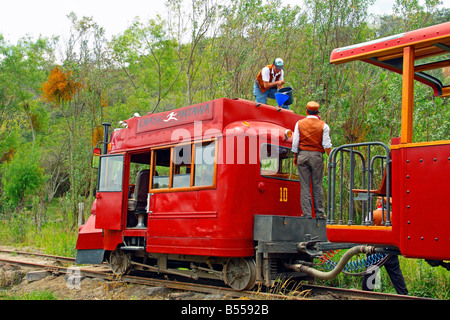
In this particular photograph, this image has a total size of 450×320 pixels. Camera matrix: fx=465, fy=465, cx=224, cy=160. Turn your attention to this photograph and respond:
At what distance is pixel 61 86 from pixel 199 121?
1383 cm

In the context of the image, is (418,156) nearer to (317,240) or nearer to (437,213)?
(437,213)

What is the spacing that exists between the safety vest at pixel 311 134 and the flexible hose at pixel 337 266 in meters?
1.77

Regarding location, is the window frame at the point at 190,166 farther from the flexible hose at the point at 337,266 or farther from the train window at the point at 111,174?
the flexible hose at the point at 337,266

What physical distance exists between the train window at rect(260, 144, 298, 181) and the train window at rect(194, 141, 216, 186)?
0.84 m

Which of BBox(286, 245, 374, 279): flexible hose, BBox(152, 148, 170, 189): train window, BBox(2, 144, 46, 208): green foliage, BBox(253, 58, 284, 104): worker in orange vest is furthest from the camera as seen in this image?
BBox(2, 144, 46, 208): green foliage

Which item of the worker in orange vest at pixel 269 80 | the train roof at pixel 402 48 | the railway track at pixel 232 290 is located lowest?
the railway track at pixel 232 290

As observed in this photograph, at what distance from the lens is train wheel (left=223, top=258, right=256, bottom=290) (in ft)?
23.7

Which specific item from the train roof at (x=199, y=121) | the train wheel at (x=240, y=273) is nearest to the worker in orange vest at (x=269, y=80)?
the train roof at (x=199, y=121)

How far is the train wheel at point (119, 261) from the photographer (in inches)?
375

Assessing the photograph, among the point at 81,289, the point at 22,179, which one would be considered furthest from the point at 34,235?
the point at 81,289

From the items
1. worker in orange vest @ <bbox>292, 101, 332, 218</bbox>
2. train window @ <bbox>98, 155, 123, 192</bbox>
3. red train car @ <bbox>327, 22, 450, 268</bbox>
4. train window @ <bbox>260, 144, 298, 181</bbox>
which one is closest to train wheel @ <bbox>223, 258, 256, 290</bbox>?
worker in orange vest @ <bbox>292, 101, 332, 218</bbox>

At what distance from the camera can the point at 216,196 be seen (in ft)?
24.1

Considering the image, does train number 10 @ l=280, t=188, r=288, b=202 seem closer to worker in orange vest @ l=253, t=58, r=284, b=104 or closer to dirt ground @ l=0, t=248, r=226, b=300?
dirt ground @ l=0, t=248, r=226, b=300

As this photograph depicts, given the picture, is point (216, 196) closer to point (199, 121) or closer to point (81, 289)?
point (199, 121)
